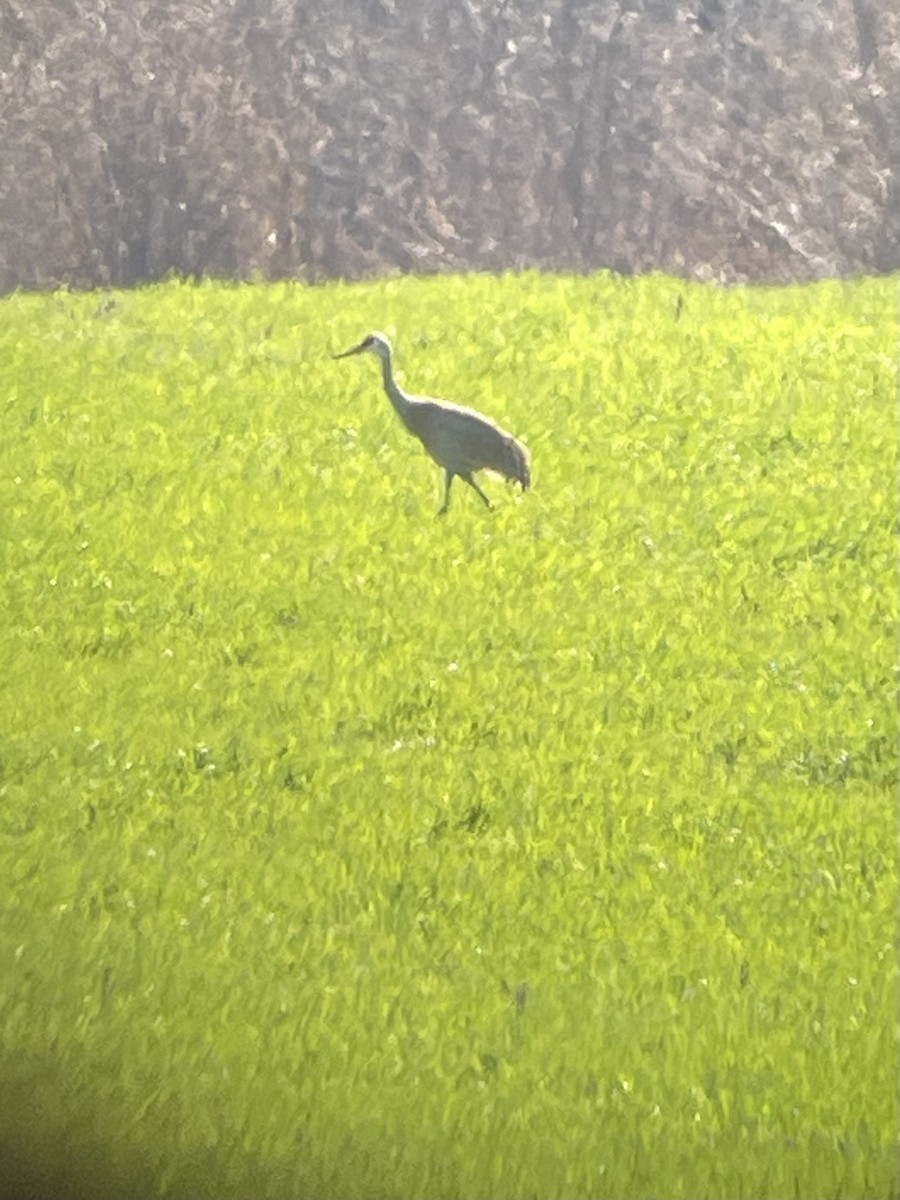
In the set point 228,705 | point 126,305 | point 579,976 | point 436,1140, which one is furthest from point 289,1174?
point 126,305

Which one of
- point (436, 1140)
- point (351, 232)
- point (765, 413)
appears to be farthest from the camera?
point (351, 232)

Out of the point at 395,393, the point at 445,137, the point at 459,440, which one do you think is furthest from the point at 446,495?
the point at 445,137

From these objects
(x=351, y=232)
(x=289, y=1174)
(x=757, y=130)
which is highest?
(x=757, y=130)

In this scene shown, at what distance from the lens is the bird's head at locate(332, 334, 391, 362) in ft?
12.8

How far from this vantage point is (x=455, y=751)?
3504mm

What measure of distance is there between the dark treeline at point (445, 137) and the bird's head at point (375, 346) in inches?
6.5

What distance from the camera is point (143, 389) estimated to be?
4.05 m

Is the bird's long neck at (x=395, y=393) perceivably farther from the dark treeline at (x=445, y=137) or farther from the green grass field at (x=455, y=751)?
the dark treeline at (x=445, y=137)

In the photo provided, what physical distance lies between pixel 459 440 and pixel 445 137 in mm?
622

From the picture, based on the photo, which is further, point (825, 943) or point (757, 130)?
point (757, 130)

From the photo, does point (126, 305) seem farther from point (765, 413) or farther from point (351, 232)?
point (765, 413)

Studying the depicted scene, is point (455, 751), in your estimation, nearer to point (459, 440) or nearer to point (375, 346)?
point (459, 440)

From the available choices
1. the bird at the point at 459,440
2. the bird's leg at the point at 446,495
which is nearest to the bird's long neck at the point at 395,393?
the bird at the point at 459,440

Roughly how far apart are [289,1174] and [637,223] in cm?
175
